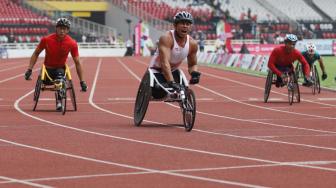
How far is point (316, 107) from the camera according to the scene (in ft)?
66.3

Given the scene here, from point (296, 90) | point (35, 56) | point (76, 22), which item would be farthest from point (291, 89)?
point (76, 22)

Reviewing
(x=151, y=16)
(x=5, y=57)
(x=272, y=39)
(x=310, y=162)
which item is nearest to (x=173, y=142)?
(x=310, y=162)

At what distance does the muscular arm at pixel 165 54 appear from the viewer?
14734 millimetres

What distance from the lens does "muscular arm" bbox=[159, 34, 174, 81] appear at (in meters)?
14.7

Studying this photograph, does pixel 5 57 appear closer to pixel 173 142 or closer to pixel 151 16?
pixel 151 16

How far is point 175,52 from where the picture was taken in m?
15.0

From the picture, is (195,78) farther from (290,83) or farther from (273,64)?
(273,64)

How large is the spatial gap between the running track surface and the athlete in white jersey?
2.57 ft

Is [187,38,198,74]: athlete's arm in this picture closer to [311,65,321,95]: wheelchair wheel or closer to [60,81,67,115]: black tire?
[60,81,67,115]: black tire

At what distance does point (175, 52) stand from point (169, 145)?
2995mm

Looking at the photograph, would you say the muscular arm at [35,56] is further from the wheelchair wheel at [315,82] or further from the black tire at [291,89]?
the wheelchair wheel at [315,82]

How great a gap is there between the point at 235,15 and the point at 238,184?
77646mm

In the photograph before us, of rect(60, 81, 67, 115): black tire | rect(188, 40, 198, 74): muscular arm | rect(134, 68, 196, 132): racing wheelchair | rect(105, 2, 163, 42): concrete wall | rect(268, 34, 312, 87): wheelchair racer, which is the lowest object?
rect(105, 2, 163, 42): concrete wall

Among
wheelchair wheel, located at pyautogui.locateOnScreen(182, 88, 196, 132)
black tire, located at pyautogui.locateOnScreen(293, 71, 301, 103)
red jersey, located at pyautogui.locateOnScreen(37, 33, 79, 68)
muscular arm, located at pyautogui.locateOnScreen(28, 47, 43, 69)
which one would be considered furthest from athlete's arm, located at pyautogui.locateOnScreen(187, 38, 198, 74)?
black tire, located at pyautogui.locateOnScreen(293, 71, 301, 103)
